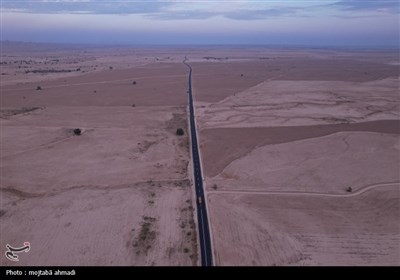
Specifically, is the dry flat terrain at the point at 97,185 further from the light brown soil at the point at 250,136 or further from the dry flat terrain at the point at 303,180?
the dry flat terrain at the point at 303,180

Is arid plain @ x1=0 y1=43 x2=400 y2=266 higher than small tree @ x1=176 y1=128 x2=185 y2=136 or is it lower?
lower

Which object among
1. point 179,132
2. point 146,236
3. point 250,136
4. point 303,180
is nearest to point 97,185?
point 146,236

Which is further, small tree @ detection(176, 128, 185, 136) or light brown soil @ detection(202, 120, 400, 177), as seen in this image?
small tree @ detection(176, 128, 185, 136)

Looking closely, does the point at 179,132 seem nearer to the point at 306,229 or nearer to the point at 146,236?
the point at 146,236

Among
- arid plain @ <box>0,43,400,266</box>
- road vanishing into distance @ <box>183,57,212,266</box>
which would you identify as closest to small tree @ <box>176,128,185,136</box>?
arid plain @ <box>0,43,400,266</box>

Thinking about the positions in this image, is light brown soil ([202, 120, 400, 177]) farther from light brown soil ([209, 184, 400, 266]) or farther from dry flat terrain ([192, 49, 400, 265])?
light brown soil ([209, 184, 400, 266])

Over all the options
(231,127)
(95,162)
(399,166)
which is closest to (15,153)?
(95,162)

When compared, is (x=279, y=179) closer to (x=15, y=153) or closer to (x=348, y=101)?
(x=15, y=153)
